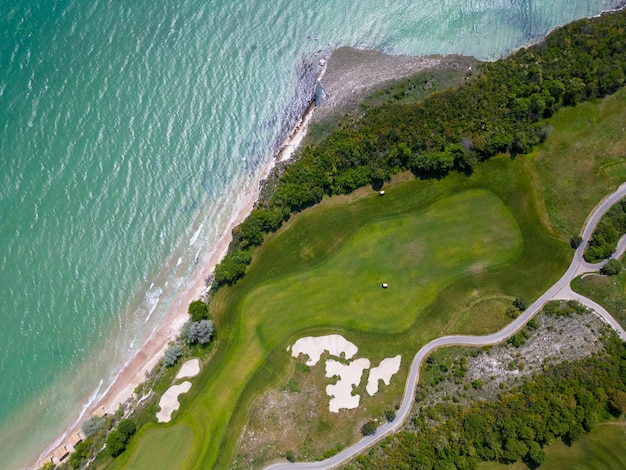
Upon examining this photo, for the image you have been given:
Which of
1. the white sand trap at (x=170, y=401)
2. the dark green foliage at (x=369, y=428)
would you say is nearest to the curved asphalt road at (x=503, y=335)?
the dark green foliage at (x=369, y=428)

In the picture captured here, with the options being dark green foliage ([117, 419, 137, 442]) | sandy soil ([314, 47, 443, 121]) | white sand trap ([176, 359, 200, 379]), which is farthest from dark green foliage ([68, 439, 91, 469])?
sandy soil ([314, 47, 443, 121])

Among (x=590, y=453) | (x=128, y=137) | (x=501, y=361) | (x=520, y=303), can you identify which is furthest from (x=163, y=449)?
(x=590, y=453)

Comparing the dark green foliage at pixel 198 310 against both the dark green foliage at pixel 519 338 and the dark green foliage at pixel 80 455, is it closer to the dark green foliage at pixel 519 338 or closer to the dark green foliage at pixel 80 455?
the dark green foliage at pixel 80 455

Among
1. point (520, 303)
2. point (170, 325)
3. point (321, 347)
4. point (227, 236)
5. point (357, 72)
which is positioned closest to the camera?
point (520, 303)

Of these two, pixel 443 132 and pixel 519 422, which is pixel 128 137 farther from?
pixel 519 422

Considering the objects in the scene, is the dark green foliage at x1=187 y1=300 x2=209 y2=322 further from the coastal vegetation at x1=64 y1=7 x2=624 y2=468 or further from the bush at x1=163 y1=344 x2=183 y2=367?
the bush at x1=163 y1=344 x2=183 y2=367

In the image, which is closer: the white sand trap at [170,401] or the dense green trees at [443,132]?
the white sand trap at [170,401]
